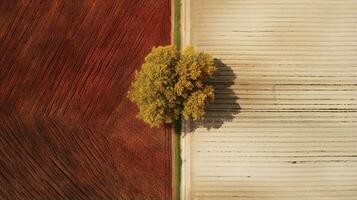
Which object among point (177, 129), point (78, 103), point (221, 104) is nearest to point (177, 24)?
point (221, 104)

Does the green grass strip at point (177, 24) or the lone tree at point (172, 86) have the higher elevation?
the green grass strip at point (177, 24)

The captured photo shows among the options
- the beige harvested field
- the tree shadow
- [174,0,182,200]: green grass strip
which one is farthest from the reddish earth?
the beige harvested field

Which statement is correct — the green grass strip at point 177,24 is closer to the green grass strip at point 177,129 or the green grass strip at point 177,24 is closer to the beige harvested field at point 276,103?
the green grass strip at point 177,129

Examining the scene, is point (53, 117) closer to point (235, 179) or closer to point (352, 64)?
point (235, 179)

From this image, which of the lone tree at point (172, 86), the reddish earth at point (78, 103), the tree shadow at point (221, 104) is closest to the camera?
the lone tree at point (172, 86)

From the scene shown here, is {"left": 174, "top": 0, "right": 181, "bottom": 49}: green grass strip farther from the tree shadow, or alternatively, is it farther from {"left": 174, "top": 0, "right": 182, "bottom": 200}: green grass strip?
the tree shadow

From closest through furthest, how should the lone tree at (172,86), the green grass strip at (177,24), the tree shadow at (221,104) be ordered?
1. the lone tree at (172,86)
2. the tree shadow at (221,104)
3. the green grass strip at (177,24)

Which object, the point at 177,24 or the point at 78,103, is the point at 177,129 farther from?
the point at 177,24

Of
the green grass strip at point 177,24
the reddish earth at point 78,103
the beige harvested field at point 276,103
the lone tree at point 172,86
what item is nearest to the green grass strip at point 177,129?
the green grass strip at point 177,24
